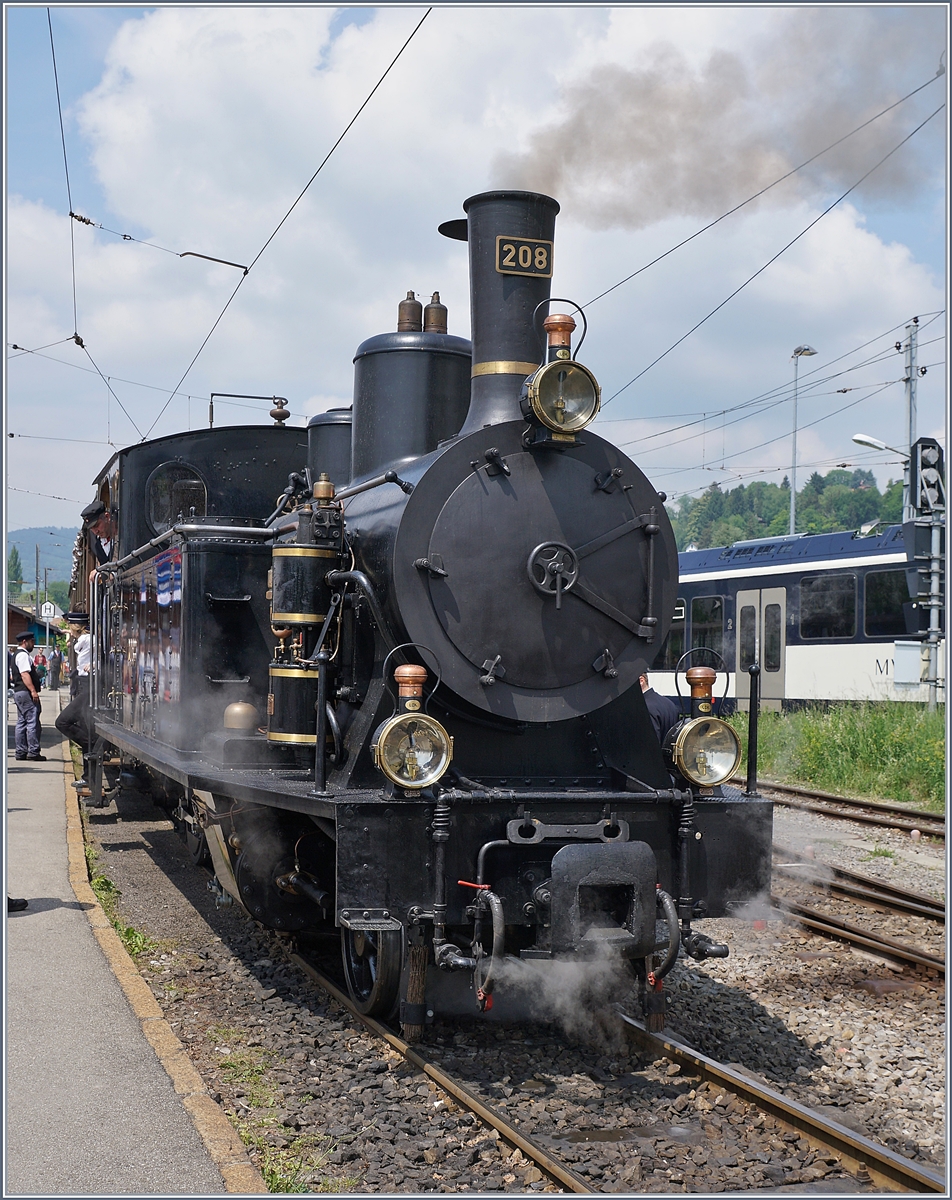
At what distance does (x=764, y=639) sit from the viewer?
1784cm

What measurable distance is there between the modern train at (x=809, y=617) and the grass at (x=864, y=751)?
0.80 m

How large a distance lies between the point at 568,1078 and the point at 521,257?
347 cm

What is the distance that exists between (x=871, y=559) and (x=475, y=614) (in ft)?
41.5

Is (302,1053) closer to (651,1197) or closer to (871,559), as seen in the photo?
(651,1197)

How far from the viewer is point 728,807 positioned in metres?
4.80

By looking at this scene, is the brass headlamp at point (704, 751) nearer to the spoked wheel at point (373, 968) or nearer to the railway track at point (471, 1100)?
the spoked wheel at point (373, 968)

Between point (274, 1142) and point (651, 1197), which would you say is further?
point (274, 1142)

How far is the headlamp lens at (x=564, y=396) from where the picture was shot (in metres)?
4.71

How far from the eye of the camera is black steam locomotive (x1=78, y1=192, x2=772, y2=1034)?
4.34 m

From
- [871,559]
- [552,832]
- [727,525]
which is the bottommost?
[552,832]

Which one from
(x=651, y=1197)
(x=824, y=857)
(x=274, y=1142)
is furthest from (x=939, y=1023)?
(x=824, y=857)

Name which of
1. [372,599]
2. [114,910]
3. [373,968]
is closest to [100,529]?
[114,910]

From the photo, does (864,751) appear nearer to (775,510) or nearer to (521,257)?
(521,257)

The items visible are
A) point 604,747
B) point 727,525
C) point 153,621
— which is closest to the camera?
point 604,747
